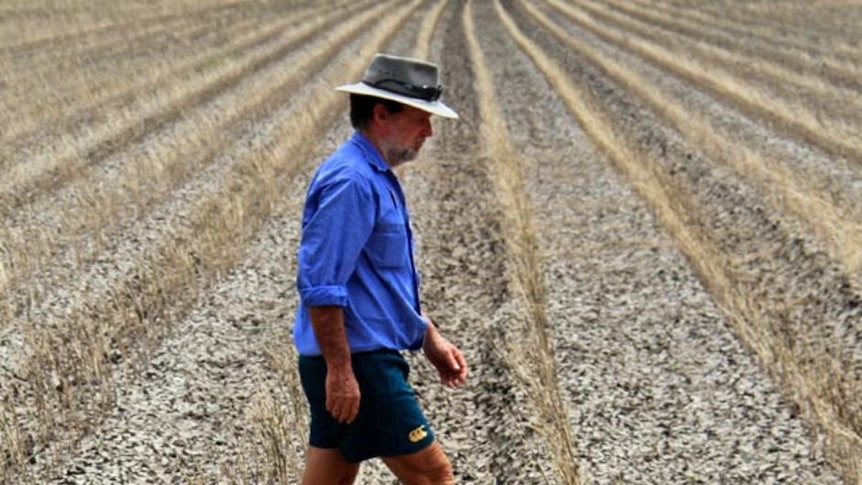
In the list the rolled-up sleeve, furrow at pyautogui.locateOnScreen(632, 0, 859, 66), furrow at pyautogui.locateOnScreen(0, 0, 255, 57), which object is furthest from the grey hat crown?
furrow at pyautogui.locateOnScreen(0, 0, 255, 57)

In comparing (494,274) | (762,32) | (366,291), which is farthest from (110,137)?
(762,32)

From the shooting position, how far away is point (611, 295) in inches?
337

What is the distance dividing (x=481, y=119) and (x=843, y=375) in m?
10.1

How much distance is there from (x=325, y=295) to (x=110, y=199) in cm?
859

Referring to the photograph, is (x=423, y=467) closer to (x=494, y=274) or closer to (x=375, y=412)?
(x=375, y=412)

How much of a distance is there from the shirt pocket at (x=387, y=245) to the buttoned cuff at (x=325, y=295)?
0.73ft

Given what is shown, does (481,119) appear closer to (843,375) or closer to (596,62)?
(596,62)

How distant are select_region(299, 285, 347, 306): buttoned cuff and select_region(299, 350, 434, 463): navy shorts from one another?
0.82 feet

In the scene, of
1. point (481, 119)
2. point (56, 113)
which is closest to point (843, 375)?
point (481, 119)

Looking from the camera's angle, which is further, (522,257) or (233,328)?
(522,257)

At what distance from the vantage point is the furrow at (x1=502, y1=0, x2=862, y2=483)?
6414 mm

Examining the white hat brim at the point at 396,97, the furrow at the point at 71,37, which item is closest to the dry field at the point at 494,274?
the white hat brim at the point at 396,97

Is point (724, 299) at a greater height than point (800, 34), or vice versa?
point (724, 299)

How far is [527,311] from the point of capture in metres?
7.95
